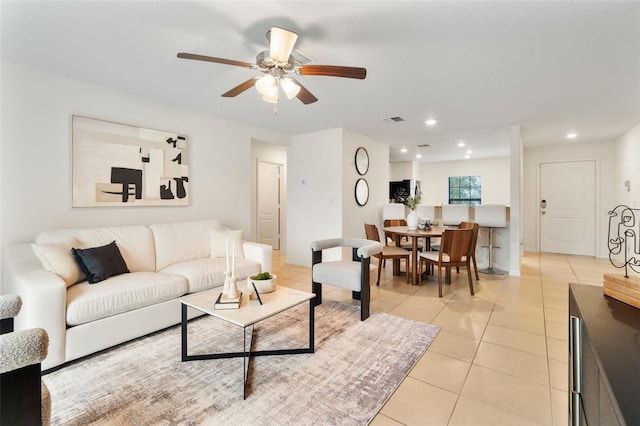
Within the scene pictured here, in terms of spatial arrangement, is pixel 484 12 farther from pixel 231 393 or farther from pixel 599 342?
pixel 231 393

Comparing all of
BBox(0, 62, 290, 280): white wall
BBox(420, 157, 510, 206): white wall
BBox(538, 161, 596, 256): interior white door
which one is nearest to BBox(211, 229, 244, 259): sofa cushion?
BBox(0, 62, 290, 280): white wall

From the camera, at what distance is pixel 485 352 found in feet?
7.50

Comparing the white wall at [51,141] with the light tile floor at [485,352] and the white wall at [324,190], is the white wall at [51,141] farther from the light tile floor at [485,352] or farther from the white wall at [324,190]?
the light tile floor at [485,352]

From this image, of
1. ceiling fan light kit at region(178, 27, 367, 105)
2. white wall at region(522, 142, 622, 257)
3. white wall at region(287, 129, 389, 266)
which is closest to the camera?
ceiling fan light kit at region(178, 27, 367, 105)

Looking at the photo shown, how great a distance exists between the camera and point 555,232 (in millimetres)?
6438

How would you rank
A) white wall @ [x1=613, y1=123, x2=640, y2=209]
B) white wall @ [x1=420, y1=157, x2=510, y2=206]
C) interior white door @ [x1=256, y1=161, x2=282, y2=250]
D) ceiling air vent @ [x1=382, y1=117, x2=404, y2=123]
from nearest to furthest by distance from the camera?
ceiling air vent @ [x1=382, y1=117, x2=404, y2=123] → white wall @ [x1=613, y1=123, x2=640, y2=209] → interior white door @ [x1=256, y1=161, x2=282, y2=250] → white wall @ [x1=420, y1=157, x2=510, y2=206]

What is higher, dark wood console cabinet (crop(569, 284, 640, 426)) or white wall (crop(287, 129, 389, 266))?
white wall (crop(287, 129, 389, 266))

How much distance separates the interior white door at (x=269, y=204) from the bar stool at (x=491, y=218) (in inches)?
163

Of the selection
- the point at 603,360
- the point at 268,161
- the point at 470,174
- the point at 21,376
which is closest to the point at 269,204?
the point at 268,161

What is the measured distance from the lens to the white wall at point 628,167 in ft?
14.8

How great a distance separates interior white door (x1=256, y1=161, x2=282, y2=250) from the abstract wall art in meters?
2.87

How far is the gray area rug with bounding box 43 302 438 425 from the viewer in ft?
5.28

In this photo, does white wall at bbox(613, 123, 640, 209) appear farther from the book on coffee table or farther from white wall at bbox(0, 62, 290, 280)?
white wall at bbox(0, 62, 290, 280)

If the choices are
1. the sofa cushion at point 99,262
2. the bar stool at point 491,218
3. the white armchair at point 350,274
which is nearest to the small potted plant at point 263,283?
the white armchair at point 350,274
